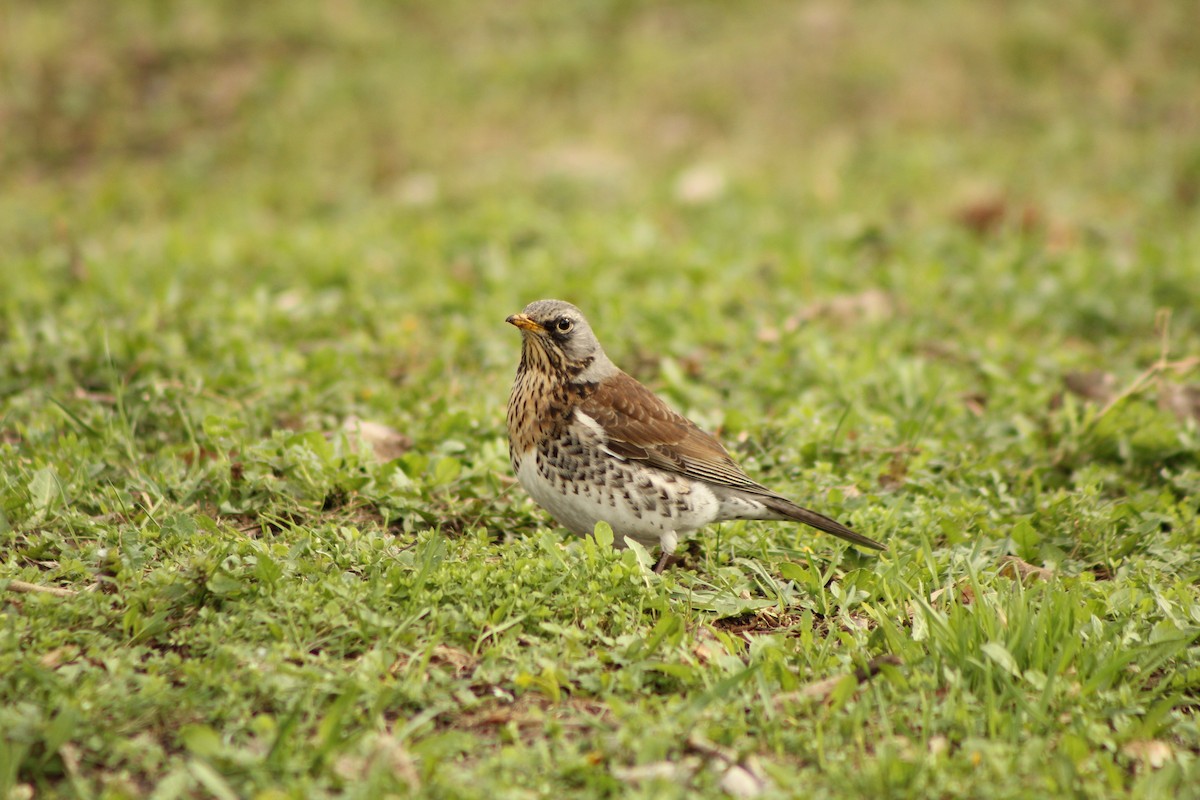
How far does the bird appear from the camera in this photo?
4.97 meters

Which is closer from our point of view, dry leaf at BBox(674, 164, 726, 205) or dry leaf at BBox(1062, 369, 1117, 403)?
dry leaf at BBox(1062, 369, 1117, 403)

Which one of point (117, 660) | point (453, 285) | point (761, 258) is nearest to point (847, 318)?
point (761, 258)

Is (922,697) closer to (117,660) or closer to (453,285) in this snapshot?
(117,660)

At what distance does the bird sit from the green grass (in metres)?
0.27

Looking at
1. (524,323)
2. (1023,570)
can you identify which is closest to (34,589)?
(524,323)

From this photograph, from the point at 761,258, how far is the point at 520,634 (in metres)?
5.51

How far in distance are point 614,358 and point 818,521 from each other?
8.85 ft

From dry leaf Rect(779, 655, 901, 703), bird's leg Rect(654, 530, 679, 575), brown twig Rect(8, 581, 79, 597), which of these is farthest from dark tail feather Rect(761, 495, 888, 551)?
brown twig Rect(8, 581, 79, 597)

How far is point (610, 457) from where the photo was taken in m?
5.05

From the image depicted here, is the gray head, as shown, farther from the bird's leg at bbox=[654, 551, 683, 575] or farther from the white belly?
the bird's leg at bbox=[654, 551, 683, 575]

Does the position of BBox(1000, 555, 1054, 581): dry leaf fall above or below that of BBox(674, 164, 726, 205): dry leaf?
below

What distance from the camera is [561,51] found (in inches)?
499

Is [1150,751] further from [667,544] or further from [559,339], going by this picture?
[559,339]

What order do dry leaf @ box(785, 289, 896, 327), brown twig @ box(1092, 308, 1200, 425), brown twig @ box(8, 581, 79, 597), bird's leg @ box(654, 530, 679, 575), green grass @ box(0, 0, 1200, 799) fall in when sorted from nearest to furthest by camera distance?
green grass @ box(0, 0, 1200, 799) → brown twig @ box(8, 581, 79, 597) → bird's leg @ box(654, 530, 679, 575) → brown twig @ box(1092, 308, 1200, 425) → dry leaf @ box(785, 289, 896, 327)
